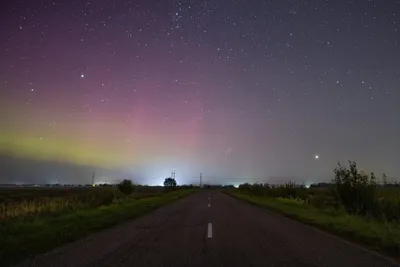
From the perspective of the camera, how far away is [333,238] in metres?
12.1

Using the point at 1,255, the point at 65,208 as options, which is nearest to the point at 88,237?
the point at 1,255

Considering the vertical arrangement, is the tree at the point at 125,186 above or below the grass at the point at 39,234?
above

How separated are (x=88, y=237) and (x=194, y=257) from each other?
17.9 ft

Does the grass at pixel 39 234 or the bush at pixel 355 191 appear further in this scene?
the bush at pixel 355 191

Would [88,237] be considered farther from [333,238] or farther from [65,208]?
[65,208]

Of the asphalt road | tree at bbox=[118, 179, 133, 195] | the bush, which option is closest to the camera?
the asphalt road

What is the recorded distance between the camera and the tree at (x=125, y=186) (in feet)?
182

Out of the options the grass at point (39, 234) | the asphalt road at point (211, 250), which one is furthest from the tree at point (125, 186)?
the asphalt road at point (211, 250)

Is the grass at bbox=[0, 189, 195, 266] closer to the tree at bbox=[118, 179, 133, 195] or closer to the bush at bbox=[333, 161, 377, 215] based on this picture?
the bush at bbox=[333, 161, 377, 215]

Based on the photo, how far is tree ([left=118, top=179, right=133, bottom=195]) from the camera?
55438mm

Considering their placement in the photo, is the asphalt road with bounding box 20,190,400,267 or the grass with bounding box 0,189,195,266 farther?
the grass with bounding box 0,189,195,266

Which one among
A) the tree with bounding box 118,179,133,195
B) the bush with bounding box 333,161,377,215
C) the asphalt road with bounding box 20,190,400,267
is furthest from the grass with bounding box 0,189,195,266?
the tree with bounding box 118,179,133,195

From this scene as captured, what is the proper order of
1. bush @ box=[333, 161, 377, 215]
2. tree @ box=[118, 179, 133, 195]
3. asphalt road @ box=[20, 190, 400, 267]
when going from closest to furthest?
asphalt road @ box=[20, 190, 400, 267] < bush @ box=[333, 161, 377, 215] < tree @ box=[118, 179, 133, 195]

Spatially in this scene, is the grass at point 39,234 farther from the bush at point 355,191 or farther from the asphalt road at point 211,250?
the bush at point 355,191
